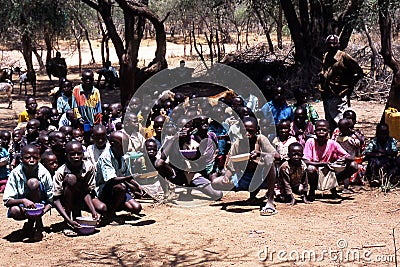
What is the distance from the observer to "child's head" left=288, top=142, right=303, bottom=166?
6.01 m

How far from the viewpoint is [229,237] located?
5062mm

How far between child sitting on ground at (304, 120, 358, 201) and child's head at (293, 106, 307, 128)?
2.57 ft

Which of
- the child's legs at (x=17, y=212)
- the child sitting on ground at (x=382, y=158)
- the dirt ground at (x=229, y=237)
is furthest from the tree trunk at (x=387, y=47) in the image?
the child's legs at (x=17, y=212)

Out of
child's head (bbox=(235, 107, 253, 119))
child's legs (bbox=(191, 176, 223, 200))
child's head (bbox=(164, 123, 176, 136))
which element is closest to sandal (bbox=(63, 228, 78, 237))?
child's legs (bbox=(191, 176, 223, 200))

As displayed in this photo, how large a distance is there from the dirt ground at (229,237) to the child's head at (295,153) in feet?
1.52

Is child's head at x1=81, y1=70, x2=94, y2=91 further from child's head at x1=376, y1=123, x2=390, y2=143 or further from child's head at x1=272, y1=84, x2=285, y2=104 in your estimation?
child's head at x1=376, y1=123, x2=390, y2=143

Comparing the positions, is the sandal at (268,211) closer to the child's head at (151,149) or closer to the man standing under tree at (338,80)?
the child's head at (151,149)

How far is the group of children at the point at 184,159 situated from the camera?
5289mm

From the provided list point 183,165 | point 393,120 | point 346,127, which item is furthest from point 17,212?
point 393,120

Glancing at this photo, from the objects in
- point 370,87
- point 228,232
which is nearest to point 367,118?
point 370,87

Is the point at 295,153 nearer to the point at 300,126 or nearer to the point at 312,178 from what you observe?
the point at 312,178

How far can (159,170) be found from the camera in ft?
20.7

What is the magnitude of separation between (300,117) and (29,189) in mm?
3369

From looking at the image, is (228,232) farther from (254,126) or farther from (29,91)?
(29,91)
